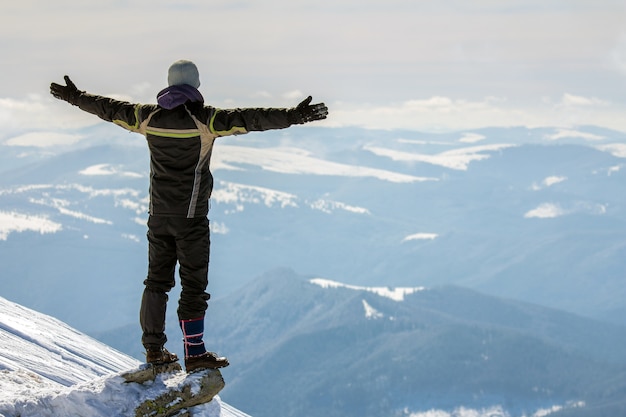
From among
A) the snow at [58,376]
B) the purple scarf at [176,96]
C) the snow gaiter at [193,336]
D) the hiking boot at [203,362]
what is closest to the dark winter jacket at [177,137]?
the purple scarf at [176,96]

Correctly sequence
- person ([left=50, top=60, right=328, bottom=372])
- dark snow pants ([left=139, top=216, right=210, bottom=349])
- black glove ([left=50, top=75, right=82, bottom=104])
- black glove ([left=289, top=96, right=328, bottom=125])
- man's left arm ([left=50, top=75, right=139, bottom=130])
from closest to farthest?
1. black glove ([left=289, top=96, right=328, bottom=125])
2. person ([left=50, top=60, right=328, bottom=372])
3. man's left arm ([left=50, top=75, right=139, bottom=130])
4. dark snow pants ([left=139, top=216, right=210, bottom=349])
5. black glove ([left=50, top=75, right=82, bottom=104])

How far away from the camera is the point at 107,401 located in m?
10.1

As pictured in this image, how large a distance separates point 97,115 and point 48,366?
4.91 m

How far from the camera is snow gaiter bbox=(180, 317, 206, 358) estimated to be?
11.2m

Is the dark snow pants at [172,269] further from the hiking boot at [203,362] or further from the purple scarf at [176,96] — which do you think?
the purple scarf at [176,96]

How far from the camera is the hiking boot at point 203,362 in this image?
36.9ft

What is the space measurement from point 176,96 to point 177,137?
0.52m

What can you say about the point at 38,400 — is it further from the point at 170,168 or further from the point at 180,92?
the point at 180,92

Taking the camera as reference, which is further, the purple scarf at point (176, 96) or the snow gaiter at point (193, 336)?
the snow gaiter at point (193, 336)

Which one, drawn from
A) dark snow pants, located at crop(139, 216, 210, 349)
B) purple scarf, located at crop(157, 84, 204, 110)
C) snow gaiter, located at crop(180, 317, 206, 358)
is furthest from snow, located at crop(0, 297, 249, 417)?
purple scarf, located at crop(157, 84, 204, 110)

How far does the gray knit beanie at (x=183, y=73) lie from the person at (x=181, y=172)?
12 millimetres

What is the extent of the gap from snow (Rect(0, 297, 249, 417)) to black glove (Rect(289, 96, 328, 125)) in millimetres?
3845

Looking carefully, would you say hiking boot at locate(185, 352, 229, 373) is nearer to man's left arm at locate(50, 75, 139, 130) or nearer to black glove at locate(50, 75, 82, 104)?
man's left arm at locate(50, 75, 139, 130)

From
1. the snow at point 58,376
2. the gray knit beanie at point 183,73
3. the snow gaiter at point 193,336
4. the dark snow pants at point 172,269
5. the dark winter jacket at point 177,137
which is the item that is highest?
the gray knit beanie at point 183,73
